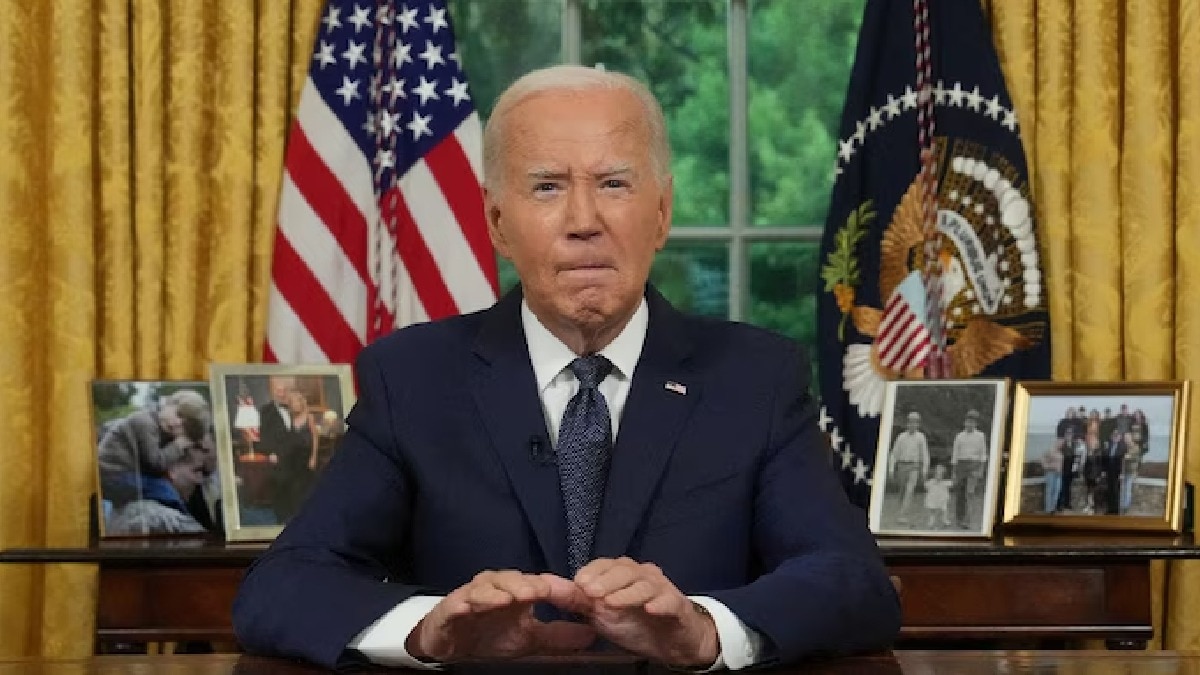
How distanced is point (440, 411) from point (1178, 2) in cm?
279

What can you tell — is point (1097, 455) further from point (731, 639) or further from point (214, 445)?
point (731, 639)

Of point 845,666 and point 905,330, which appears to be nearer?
point 845,666

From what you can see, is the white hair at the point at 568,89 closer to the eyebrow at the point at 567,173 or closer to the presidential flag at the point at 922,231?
the eyebrow at the point at 567,173

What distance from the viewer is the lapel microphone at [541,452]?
2.36m

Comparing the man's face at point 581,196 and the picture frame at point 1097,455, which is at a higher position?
the man's face at point 581,196

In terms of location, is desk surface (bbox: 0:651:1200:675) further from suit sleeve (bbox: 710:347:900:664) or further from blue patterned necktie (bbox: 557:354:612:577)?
blue patterned necktie (bbox: 557:354:612:577)

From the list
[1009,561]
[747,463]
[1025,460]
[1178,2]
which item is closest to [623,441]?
[747,463]

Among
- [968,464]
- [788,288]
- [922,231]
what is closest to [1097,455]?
[968,464]

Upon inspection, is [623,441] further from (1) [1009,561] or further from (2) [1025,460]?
(2) [1025,460]

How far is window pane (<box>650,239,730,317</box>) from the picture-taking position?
4941mm

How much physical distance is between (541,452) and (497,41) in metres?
2.71

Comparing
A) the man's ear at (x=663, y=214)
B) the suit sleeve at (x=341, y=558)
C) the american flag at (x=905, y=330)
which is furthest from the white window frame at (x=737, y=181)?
the suit sleeve at (x=341, y=558)

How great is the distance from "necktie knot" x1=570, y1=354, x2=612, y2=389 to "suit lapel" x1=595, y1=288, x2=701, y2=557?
47 mm

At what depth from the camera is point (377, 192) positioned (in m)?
4.61
